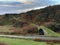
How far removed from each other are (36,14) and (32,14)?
3168 mm

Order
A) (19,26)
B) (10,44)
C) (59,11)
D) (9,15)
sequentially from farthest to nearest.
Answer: (59,11)
(9,15)
(19,26)
(10,44)

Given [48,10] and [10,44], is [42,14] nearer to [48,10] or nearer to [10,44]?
[48,10]

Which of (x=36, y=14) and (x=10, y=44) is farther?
(x=36, y=14)

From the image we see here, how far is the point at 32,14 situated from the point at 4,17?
12.7 m

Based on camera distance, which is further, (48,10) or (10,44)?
(48,10)

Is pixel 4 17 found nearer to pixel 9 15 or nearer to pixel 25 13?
pixel 9 15

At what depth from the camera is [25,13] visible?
3110 inches

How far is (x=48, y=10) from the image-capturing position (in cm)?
8544

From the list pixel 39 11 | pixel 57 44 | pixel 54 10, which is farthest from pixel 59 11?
pixel 57 44

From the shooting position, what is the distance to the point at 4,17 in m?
77.9

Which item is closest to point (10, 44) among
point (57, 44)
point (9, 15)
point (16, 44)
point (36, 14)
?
point (16, 44)

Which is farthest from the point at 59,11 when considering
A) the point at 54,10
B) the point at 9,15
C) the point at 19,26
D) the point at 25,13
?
the point at 19,26

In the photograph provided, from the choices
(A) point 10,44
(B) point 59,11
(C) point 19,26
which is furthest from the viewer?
(B) point 59,11

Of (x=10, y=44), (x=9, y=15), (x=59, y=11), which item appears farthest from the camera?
(x=59, y=11)
